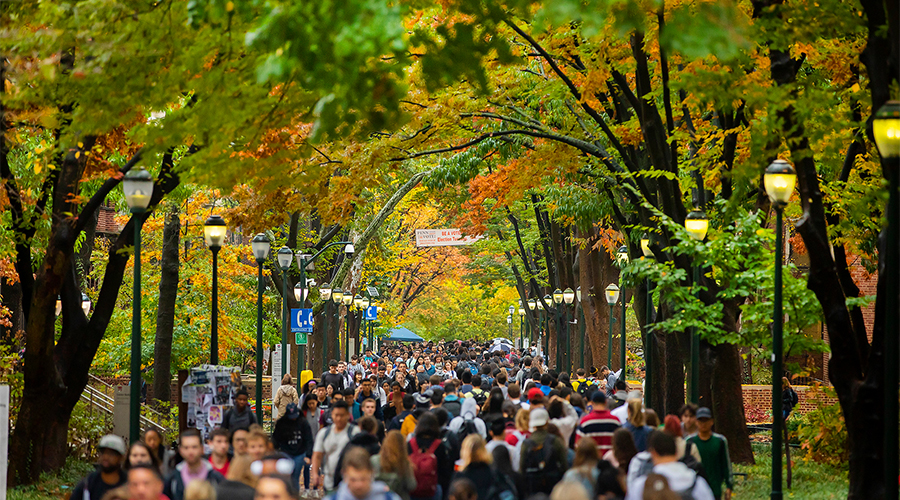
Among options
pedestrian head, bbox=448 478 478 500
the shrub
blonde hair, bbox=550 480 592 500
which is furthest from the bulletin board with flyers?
the shrub

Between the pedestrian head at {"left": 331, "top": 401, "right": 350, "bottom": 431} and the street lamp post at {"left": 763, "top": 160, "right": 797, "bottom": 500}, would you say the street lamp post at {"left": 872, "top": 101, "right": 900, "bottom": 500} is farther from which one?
the pedestrian head at {"left": 331, "top": 401, "right": 350, "bottom": 431}

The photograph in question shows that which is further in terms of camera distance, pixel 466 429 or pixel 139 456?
pixel 466 429

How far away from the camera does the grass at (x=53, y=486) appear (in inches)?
559

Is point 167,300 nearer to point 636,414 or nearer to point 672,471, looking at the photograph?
point 636,414

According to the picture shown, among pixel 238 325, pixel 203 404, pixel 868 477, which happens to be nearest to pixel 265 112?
pixel 203 404

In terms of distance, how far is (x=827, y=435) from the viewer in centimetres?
1866

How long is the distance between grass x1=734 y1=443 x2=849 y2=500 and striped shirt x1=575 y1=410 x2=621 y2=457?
4.86 meters

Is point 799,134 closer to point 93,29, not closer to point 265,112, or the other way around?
point 265,112

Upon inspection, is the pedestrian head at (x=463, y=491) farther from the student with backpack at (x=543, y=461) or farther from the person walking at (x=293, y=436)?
the person walking at (x=293, y=436)

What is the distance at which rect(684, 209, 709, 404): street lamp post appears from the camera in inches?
602

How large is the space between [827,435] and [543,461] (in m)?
10.9

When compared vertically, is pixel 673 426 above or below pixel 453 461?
above

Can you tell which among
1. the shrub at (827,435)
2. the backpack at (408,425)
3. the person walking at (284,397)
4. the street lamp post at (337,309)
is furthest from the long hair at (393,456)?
the street lamp post at (337,309)

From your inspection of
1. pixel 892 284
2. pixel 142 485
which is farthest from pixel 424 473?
pixel 892 284
